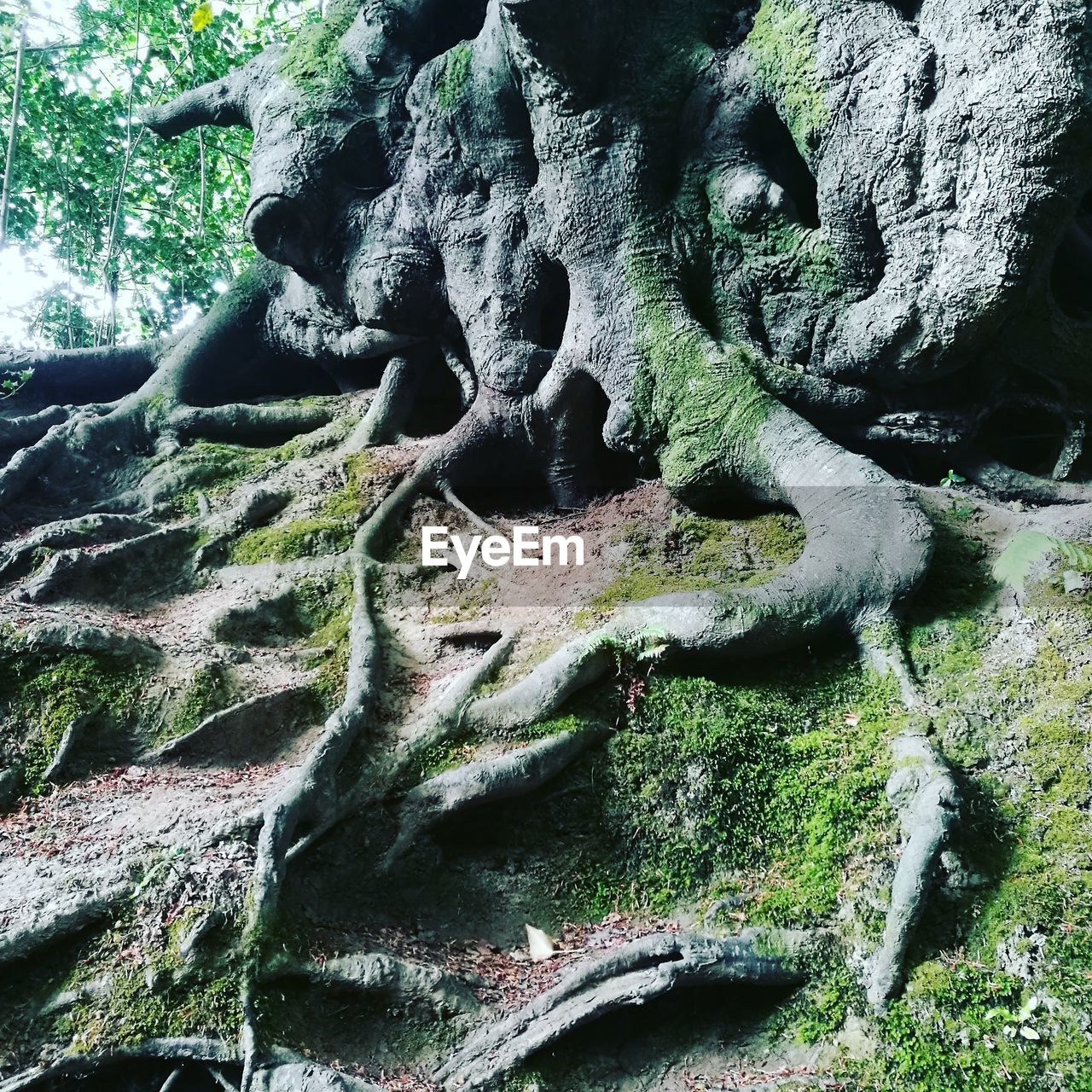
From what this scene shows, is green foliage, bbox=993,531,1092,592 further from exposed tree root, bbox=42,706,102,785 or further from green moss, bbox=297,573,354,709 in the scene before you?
exposed tree root, bbox=42,706,102,785

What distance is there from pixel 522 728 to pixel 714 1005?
1.24m

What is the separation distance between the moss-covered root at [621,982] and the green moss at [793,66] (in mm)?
4194

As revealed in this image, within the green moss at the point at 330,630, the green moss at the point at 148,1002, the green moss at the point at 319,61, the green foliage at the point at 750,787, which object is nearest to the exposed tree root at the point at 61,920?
the green moss at the point at 148,1002

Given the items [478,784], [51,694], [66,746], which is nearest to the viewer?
[478,784]

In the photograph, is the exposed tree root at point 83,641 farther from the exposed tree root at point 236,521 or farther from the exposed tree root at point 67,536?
the exposed tree root at point 236,521

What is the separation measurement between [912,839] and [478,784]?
1.63 m

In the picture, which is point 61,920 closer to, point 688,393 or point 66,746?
point 66,746

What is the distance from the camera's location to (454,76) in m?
6.06

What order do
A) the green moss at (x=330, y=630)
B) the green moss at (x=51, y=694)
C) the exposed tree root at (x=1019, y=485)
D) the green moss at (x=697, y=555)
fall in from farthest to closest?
the exposed tree root at (x=1019, y=485) → the green moss at (x=697, y=555) → the green moss at (x=330, y=630) → the green moss at (x=51, y=694)

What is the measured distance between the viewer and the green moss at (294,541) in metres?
5.32

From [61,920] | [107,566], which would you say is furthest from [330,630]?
[61,920]

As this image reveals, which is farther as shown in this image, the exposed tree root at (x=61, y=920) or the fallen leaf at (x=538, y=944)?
the fallen leaf at (x=538, y=944)

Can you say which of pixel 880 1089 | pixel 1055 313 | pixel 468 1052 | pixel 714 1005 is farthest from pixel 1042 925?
pixel 1055 313

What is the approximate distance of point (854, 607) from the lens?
4.02 meters
